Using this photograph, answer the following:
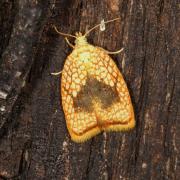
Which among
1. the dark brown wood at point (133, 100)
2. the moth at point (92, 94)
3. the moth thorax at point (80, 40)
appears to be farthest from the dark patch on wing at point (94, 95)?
the moth thorax at point (80, 40)

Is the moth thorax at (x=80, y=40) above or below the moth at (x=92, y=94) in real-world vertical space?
above

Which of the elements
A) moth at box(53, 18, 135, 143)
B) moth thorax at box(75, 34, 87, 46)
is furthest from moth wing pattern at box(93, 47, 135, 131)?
moth thorax at box(75, 34, 87, 46)

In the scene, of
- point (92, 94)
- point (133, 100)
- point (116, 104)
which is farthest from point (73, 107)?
point (133, 100)

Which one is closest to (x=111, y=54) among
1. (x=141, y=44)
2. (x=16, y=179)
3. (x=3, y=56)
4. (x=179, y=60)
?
(x=141, y=44)

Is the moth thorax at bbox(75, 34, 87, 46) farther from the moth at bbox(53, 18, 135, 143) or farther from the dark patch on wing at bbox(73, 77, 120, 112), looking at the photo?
the dark patch on wing at bbox(73, 77, 120, 112)

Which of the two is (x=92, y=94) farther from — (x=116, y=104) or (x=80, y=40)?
(x=80, y=40)

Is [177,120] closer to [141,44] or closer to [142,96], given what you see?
[142,96]

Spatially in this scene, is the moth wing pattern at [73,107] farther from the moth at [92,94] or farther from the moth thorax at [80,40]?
the moth thorax at [80,40]
